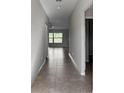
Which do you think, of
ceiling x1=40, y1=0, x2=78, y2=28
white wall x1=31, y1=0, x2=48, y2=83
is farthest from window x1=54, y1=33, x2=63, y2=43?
white wall x1=31, y1=0, x2=48, y2=83

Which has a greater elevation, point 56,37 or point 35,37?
point 56,37

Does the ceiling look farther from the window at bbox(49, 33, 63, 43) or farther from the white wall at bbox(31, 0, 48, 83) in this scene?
the window at bbox(49, 33, 63, 43)

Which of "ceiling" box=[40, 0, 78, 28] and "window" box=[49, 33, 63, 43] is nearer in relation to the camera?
"ceiling" box=[40, 0, 78, 28]

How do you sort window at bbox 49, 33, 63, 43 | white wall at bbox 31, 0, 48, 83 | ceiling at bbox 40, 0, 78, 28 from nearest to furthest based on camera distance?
white wall at bbox 31, 0, 48, 83
ceiling at bbox 40, 0, 78, 28
window at bbox 49, 33, 63, 43

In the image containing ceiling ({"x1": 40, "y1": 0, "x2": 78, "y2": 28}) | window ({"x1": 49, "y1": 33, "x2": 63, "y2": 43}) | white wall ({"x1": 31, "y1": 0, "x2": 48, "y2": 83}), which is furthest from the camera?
window ({"x1": 49, "y1": 33, "x2": 63, "y2": 43})

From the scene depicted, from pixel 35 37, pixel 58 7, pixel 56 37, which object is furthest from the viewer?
pixel 56 37

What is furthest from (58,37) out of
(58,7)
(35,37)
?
(35,37)

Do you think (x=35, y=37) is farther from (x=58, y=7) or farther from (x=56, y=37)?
(x=56, y=37)

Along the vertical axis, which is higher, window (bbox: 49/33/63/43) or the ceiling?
the ceiling

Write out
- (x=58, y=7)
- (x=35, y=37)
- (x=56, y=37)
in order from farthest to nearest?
1. (x=56, y=37)
2. (x=58, y=7)
3. (x=35, y=37)
